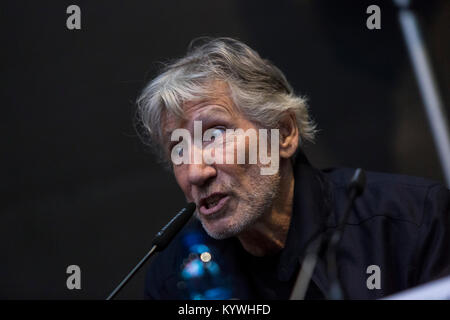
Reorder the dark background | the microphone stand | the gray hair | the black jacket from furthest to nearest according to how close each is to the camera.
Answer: the dark background, the gray hair, the black jacket, the microphone stand

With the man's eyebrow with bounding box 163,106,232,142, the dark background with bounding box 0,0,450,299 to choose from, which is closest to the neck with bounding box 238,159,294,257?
the man's eyebrow with bounding box 163,106,232,142

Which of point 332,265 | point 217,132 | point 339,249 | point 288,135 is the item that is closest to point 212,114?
point 217,132

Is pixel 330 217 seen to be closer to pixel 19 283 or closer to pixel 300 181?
pixel 300 181

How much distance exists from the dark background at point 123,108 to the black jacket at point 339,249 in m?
0.32

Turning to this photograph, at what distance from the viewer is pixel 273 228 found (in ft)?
5.38

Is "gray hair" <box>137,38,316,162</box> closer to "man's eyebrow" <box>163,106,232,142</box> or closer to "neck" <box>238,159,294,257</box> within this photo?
"man's eyebrow" <box>163,106,232,142</box>

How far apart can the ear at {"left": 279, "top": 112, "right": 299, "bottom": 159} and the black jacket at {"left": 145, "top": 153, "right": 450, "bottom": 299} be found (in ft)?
0.19

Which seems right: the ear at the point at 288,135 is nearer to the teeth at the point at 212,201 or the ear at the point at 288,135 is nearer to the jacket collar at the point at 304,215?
the jacket collar at the point at 304,215

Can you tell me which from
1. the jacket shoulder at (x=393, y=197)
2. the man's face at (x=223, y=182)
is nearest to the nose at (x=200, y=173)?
the man's face at (x=223, y=182)

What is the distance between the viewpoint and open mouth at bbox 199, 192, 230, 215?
1479mm

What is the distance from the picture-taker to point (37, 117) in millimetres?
1930

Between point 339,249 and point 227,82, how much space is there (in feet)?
1.85

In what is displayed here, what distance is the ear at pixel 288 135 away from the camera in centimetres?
168

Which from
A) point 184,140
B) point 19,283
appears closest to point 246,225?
point 184,140
